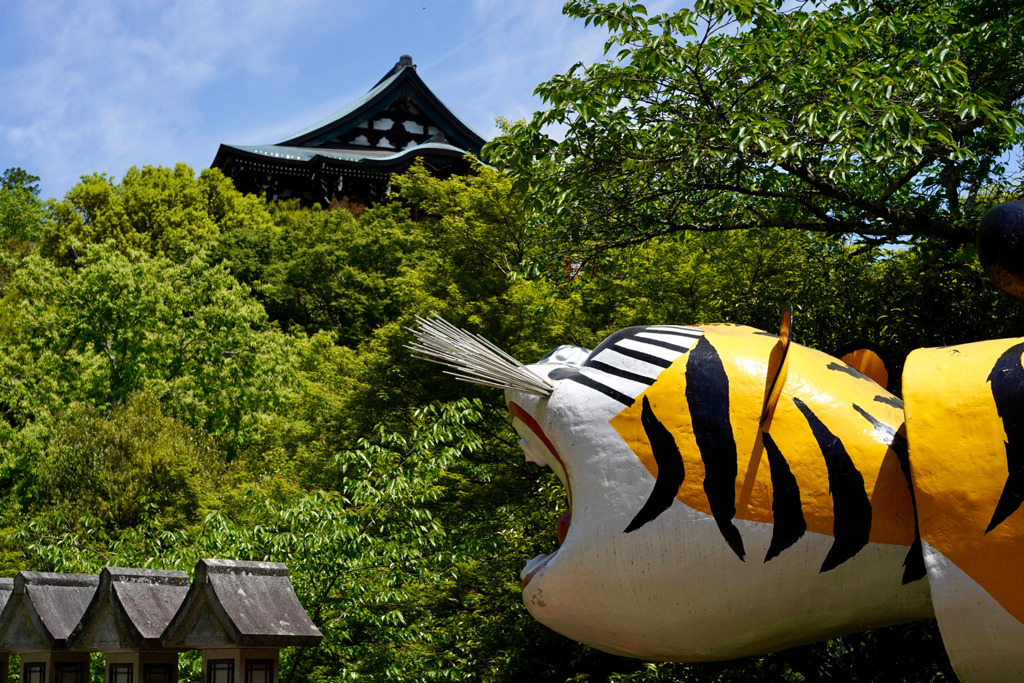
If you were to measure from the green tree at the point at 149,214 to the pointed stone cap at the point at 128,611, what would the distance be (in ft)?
68.5

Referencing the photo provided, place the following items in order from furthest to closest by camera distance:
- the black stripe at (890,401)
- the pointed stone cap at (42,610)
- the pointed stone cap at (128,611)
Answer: the pointed stone cap at (42,610), the pointed stone cap at (128,611), the black stripe at (890,401)

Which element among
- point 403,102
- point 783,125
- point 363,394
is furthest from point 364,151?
point 783,125

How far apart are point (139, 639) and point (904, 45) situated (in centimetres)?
698

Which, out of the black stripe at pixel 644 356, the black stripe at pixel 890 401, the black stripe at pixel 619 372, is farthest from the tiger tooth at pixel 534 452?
the black stripe at pixel 890 401

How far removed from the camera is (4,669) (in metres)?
7.58

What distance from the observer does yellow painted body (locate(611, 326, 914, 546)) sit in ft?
13.2

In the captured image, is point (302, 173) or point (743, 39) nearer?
point (743, 39)

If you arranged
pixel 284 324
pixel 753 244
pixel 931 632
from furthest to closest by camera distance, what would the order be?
pixel 284 324 < pixel 753 244 < pixel 931 632

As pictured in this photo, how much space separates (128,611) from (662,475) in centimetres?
331

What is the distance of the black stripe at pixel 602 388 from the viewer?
4.32 metres

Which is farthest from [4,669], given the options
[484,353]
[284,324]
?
[284,324]

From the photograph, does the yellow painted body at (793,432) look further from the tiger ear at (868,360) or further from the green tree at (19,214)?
the green tree at (19,214)

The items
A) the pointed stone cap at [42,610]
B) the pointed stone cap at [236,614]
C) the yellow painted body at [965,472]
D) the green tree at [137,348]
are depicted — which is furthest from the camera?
the green tree at [137,348]

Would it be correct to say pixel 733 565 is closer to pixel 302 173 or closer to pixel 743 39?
pixel 743 39
